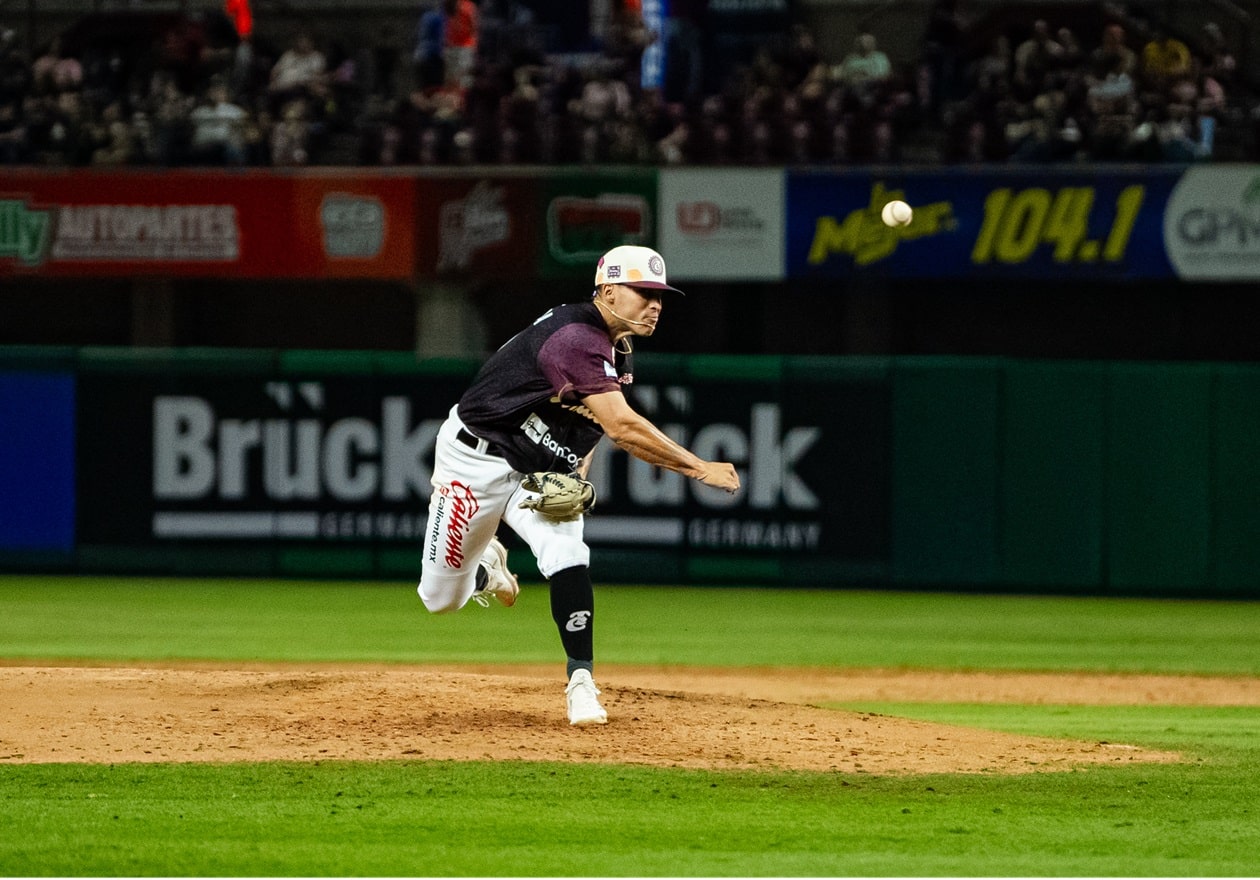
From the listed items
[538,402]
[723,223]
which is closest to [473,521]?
[538,402]

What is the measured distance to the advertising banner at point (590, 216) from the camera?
1817 centimetres

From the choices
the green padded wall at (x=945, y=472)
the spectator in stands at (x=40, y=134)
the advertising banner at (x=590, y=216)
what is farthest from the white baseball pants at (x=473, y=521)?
the spectator in stands at (x=40, y=134)

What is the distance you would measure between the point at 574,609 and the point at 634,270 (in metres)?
1.31

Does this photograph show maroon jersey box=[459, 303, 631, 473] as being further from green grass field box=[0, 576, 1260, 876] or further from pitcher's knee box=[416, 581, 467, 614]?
green grass field box=[0, 576, 1260, 876]

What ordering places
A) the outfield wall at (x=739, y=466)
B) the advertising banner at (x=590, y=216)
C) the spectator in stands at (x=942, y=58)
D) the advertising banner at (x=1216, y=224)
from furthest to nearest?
the spectator in stands at (x=942, y=58) → the advertising banner at (x=590, y=216) → the advertising banner at (x=1216, y=224) → the outfield wall at (x=739, y=466)

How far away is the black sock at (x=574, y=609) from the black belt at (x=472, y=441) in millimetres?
592

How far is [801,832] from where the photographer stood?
5652mm

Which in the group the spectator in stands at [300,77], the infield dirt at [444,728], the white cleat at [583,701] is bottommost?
the infield dirt at [444,728]

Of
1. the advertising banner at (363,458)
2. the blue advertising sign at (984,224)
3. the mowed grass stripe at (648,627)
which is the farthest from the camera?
the blue advertising sign at (984,224)

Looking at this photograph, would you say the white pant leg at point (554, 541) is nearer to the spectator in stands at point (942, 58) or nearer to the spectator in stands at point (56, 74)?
the spectator in stands at point (942, 58)

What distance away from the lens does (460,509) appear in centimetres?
717

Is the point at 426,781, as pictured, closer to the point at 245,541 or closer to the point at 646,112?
the point at 245,541

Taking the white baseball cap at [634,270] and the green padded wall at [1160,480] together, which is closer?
the white baseball cap at [634,270]

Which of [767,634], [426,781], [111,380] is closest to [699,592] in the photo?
[767,634]
